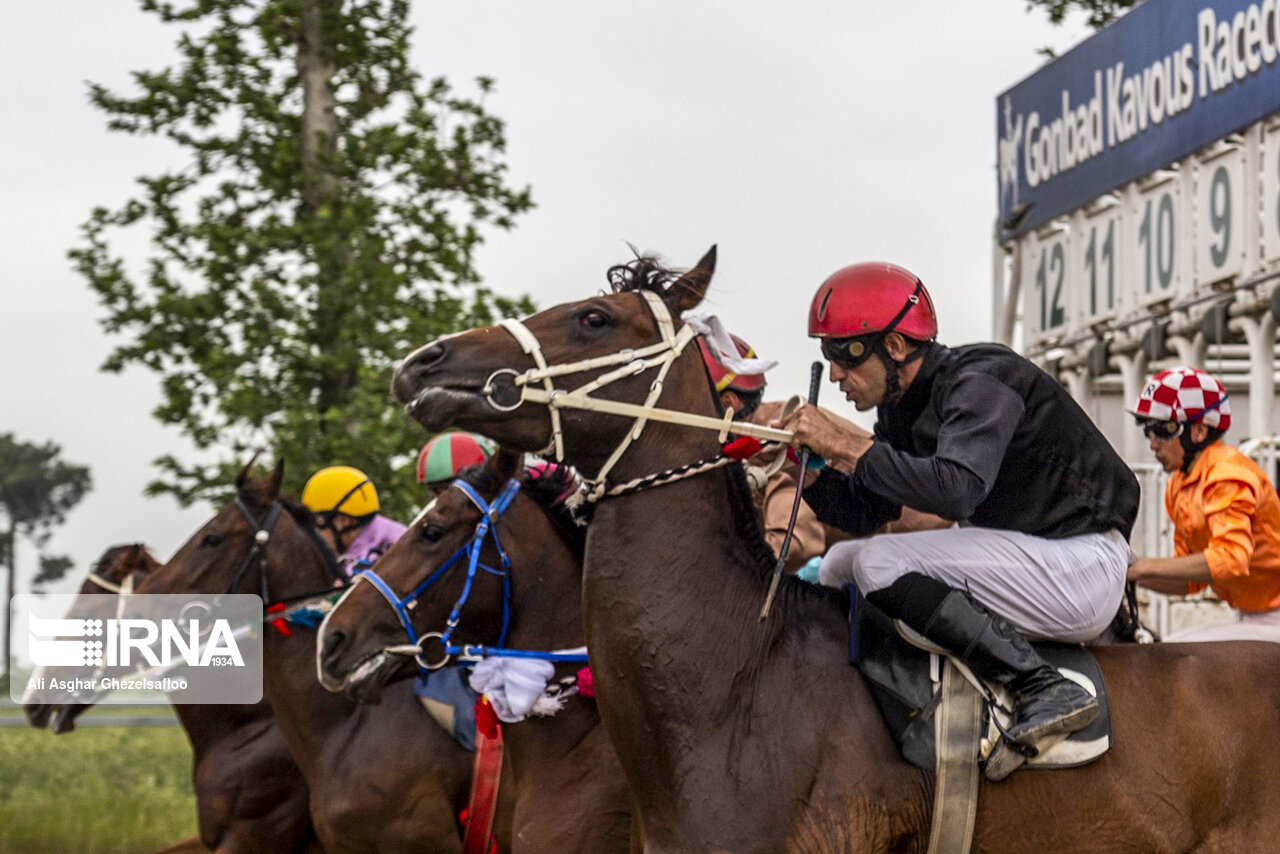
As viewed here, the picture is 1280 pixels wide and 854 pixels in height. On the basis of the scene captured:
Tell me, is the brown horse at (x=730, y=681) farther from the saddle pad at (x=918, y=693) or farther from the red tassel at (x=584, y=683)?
the red tassel at (x=584, y=683)

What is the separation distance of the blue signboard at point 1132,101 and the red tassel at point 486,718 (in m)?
6.69

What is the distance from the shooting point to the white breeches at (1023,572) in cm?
460

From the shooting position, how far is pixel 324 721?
759 centimetres

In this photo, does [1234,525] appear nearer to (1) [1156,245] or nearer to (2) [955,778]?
(2) [955,778]

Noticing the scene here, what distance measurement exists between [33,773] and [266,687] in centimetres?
623

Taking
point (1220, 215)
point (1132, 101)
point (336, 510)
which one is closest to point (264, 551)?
point (336, 510)

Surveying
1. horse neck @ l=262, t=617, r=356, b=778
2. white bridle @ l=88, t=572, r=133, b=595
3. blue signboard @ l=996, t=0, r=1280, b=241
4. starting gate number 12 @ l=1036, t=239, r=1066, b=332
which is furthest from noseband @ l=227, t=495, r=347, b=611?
starting gate number 12 @ l=1036, t=239, r=1066, b=332

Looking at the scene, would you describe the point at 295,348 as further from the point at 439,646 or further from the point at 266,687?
the point at 439,646

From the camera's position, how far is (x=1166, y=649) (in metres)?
4.80

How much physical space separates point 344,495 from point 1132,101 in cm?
660

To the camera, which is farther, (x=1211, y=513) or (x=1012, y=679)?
(x=1211, y=513)

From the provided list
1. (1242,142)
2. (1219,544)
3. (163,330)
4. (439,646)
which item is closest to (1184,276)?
(1242,142)

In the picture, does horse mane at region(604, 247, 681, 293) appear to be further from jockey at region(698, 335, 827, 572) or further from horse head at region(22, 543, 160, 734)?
horse head at region(22, 543, 160, 734)

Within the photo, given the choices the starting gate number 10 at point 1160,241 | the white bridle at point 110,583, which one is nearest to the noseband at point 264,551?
the white bridle at point 110,583
